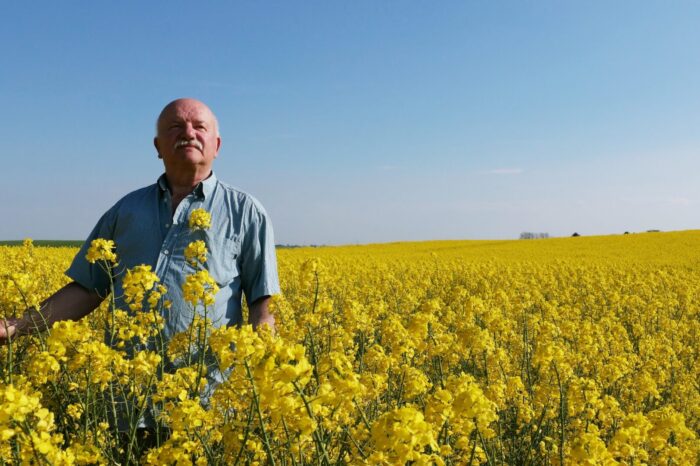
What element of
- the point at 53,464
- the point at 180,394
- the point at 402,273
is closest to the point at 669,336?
the point at 402,273

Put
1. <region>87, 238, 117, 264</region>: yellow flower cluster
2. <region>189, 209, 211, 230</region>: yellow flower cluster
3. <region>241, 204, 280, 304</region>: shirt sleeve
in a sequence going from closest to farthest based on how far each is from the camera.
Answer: <region>87, 238, 117, 264</region>: yellow flower cluster
<region>189, 209, 211, 230</region>: yellow flower cluster
<region>241, 204, 280, 304</region>: shirt sleeve

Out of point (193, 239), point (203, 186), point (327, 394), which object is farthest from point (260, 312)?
point (327, 394)

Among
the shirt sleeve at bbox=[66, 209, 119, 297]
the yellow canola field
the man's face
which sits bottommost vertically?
the yellow canola field

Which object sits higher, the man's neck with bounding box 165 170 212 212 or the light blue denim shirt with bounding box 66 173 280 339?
the man's neck with bounding box 165 170 212 212

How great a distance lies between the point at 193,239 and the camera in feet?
10.9

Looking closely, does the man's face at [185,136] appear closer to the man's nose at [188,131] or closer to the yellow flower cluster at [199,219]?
the man's nose at [188,131]

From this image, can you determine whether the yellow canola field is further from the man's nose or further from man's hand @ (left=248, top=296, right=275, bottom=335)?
the man's nose

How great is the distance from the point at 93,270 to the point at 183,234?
0.63 meters

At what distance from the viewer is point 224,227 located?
3.38 metres

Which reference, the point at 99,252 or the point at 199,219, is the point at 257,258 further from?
the point at 99,252

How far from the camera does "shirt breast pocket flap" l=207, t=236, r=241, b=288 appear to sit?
3.25 meters

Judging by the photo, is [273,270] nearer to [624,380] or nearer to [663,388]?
[624,380]

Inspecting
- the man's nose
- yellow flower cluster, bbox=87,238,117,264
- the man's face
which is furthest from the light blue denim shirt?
yellow flower cluster, bbox=87,238,117,264

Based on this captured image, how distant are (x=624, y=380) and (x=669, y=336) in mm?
3457
